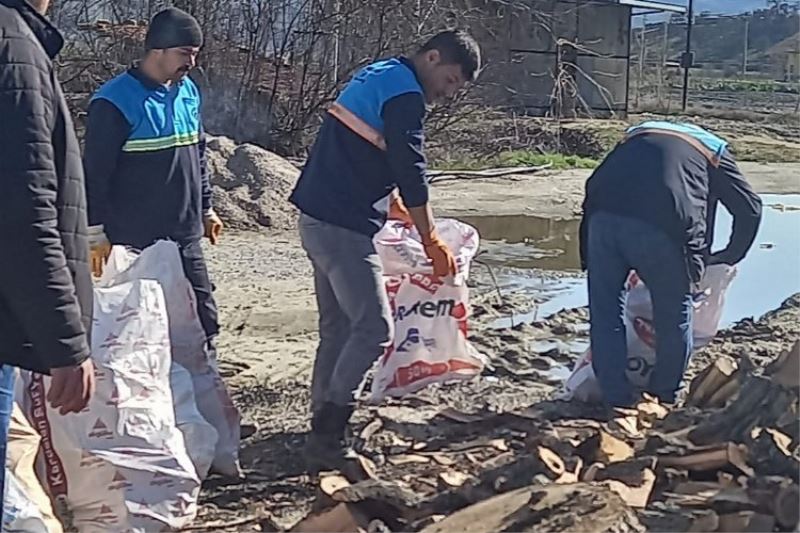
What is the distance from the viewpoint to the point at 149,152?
4496 mm

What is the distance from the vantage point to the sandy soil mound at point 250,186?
1217cm

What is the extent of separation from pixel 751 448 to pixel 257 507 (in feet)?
5.47

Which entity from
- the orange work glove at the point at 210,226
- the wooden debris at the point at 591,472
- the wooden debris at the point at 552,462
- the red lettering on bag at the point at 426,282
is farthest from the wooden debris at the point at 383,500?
the orange work glove at the point at 210,226

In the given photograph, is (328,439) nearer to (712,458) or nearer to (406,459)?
(406,459)

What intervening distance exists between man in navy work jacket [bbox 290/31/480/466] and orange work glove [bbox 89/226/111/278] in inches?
28.9

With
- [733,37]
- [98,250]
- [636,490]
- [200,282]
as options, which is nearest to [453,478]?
[636,490]

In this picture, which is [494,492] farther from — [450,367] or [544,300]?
[544,300]

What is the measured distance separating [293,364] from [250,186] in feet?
21.7

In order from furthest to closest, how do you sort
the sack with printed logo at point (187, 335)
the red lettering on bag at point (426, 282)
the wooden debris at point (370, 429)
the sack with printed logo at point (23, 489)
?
the red lettering on bag at point (426, 282) → the wooden debris at point (370, 429) → the sack with printed logo at point (187, 335) → the sack with printed logo at point (23, 489)

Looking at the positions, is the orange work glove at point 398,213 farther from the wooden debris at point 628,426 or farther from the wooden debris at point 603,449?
the wooden debris at point 603,449

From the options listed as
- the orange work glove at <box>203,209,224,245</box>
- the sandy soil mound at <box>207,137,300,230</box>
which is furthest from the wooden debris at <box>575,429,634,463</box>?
the sandy soil mound at <box>207,137,300,230</box>

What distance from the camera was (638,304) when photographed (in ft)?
17.4

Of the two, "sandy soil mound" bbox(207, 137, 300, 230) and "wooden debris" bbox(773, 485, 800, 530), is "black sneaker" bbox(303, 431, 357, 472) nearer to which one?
"wooden debris" bbox(773, 485, 800, 530)

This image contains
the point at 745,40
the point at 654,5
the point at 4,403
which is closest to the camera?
A: the point at 4,403
